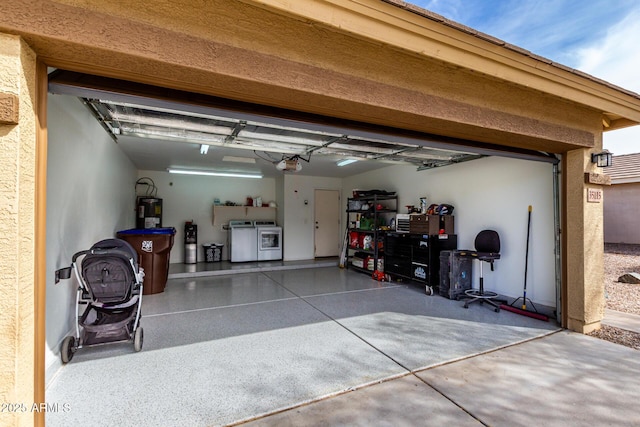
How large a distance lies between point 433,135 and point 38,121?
2983mm

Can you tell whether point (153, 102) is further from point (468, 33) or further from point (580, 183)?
point (580, 183)

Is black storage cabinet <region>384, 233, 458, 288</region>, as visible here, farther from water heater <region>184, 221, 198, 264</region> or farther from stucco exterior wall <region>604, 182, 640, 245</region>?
stucco exterior wall <region>604, 182, 640, 245</region>

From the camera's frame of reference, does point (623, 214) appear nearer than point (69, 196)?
No

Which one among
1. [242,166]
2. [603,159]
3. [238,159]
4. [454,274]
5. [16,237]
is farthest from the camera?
[242,166]

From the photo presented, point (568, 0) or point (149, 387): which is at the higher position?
point (568, 0)

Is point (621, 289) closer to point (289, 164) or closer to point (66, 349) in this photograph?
point (289, 164)

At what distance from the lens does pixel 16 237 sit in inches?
47.6

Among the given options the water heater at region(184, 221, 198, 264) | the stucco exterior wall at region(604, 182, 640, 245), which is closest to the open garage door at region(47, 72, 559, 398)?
the water heater at region(184, 221, 198, 264)

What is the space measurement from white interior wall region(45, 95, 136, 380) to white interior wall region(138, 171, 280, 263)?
144 inches

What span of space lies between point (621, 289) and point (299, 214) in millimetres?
7120

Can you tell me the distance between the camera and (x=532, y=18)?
4.06 metres

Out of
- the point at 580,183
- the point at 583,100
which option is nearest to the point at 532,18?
the point at 583,100

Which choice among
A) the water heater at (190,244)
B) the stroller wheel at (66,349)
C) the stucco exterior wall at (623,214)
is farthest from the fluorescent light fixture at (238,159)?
the stucco exterior wall at (623,214)

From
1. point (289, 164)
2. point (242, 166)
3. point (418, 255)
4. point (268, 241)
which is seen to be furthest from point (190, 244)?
point (418, 255)
